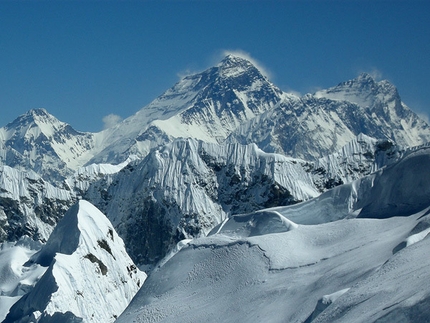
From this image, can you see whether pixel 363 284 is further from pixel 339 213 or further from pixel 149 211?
pixel 149 211

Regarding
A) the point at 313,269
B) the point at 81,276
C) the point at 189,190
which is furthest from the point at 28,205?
the point at 313,269

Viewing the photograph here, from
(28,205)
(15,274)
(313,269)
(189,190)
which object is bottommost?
(313,269)

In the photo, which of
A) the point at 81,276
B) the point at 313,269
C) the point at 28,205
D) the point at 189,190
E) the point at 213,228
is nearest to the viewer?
the point at 313,269

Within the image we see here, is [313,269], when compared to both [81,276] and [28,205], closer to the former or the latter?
[81,276]

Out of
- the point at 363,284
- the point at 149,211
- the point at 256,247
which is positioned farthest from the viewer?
the point at 149,211

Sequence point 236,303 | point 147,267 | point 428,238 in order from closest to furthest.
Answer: point 428,238 < point 236,303 < point 147,267

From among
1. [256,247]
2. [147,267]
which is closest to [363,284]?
[256,247]
